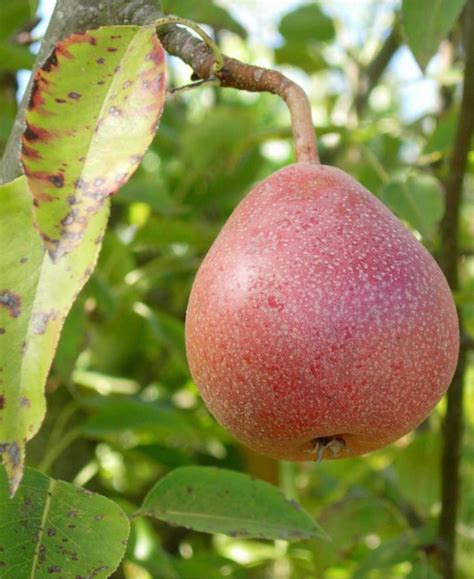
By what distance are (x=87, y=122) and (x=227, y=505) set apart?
45 cm

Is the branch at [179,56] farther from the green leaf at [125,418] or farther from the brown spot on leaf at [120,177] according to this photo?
the green leaf at [125,418]

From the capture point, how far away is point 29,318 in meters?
0.59

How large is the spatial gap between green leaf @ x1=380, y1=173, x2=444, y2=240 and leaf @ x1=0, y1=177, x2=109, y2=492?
1.82ft

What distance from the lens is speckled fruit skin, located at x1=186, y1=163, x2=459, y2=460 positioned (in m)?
0.63

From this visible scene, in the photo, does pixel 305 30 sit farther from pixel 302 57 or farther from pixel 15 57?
pixel 15 57

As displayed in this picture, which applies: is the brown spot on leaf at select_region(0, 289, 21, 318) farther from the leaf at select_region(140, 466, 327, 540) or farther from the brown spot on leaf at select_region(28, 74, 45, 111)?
the leaf at select_region(140, 466, 327, 540)

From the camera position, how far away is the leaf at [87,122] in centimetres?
56

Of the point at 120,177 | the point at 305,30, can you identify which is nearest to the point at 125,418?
the point at 120,177

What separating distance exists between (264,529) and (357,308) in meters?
0.33

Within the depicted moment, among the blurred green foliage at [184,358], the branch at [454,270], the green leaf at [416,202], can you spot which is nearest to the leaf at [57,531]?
the blurred green foliage at [184,358]

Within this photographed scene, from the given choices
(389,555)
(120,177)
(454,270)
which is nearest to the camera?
(120,177)

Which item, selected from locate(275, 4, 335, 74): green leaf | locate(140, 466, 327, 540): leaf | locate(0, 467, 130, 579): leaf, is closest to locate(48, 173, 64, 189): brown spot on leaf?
locate(0, 467, 130, 579): leaf

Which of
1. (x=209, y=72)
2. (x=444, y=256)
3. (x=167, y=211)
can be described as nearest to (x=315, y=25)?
Result: (x=167, y=211)

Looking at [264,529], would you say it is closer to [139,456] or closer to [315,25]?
[139,456]
